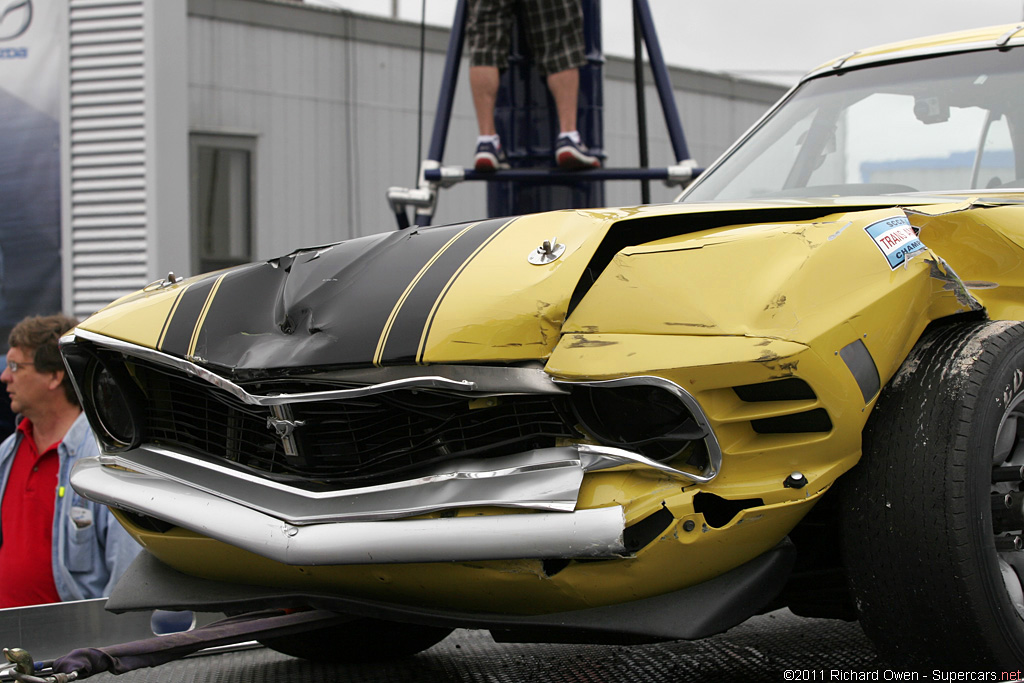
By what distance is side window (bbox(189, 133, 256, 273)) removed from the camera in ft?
24.4

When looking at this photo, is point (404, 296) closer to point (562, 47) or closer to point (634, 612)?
point (634, 612)

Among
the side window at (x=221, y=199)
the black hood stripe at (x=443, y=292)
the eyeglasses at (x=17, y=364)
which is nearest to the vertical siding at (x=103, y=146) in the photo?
the side window at (x=221, y=199)

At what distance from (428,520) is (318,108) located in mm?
6218

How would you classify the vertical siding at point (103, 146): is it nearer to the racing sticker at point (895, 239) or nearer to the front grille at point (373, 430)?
the front grille at point (373, 430)

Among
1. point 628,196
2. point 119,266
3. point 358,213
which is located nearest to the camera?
point 119,266

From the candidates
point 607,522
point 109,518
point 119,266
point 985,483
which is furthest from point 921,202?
point 119,266

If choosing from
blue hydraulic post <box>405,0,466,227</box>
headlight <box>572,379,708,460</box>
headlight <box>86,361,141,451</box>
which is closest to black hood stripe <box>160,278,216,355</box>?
headlight <box>86,361,141,451</box>

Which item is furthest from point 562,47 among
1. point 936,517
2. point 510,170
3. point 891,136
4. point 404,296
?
point 936,517

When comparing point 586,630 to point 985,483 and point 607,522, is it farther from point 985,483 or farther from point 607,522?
point 985,483

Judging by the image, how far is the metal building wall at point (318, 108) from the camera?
732cm

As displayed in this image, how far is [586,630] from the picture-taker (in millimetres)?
1954

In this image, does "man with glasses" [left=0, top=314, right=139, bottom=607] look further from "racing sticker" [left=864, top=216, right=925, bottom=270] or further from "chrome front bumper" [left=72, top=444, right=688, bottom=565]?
"racing sticker" [left=864, top=216, right=925, bottom=270]

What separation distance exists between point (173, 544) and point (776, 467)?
131cm

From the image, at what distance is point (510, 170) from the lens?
4855 millimetres
